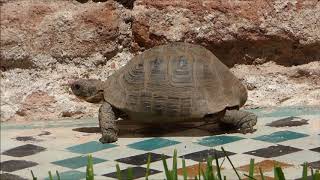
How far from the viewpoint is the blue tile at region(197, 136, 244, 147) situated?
299 cm

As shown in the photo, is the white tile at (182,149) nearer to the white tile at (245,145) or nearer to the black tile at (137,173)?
the white tile at (245,145)

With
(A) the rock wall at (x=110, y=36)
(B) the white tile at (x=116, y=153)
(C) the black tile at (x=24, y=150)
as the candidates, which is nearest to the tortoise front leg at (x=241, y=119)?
(A) the rock wall at (x=110, y=36)

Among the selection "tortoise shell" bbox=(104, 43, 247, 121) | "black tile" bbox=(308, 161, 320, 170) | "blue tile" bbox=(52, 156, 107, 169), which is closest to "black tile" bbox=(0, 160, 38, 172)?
"blue tile" bbox=(52, 156, 107, 169)

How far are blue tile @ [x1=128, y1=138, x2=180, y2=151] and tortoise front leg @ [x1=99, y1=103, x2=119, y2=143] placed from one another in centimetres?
12

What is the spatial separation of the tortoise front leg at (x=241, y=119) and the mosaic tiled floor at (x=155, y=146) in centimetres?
4

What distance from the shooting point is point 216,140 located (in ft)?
10.0

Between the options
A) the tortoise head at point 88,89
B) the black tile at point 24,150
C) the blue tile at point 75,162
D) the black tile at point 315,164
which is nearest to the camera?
the black tile at point 315,164

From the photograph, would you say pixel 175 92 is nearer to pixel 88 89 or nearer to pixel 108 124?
pixel 108 124

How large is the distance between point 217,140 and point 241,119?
188 millimetres

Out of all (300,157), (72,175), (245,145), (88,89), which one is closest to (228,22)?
(88,89)

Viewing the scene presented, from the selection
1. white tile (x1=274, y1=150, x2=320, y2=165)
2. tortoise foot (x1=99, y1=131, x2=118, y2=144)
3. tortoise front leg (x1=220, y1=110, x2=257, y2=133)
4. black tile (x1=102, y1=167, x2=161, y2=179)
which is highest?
tortoise front leg (x1=220, y1=110, x2=257, y2=133)

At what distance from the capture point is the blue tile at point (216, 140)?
2.99 metres

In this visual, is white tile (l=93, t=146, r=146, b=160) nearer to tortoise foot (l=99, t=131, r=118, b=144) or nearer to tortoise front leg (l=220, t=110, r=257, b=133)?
tortoise foot (l=99, t=131, r=118, b=144)

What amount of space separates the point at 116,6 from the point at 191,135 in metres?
0.79
